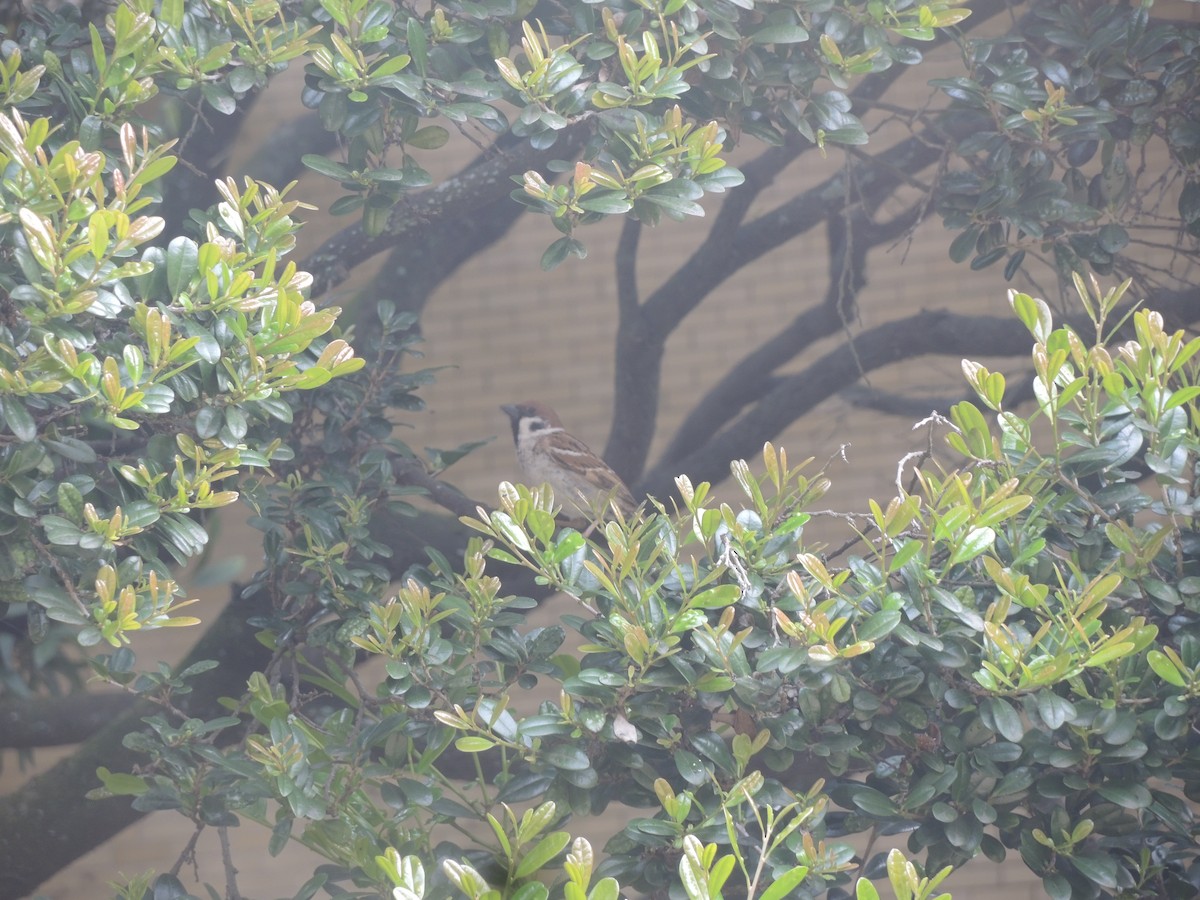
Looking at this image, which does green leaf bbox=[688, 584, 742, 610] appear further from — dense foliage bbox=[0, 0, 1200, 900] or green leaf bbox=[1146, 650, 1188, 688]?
green leaf bbox=[1146, 650, 1188, 688]

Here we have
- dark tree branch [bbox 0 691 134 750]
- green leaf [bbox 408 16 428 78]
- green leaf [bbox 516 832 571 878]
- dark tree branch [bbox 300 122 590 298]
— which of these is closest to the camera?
green leaf [bbox 516 832 571 878]

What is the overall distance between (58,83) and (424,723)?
49.1 inches

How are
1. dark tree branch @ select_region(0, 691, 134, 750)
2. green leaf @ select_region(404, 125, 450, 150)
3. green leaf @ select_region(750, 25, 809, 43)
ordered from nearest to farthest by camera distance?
green leaf @ select_region(750, 25, 809, 43) → green leaf @ select_region(404, 125, 450, 150) → dark tree branch @ select_region(0, 691, 134, 750)

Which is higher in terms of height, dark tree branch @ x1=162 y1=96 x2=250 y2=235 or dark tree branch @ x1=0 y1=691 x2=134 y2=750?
dark tree branch @ x1=162 y1=96 x2=250 y2=235

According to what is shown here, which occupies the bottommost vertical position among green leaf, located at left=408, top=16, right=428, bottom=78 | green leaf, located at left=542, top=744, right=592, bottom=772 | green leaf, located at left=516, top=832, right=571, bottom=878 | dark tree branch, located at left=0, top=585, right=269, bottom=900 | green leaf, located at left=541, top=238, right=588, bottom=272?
dark tree branch, located at left=0, top=585, right=269, bottom=900

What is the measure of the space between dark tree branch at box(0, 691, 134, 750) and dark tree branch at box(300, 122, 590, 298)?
3.95 ft

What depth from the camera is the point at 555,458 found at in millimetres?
3734

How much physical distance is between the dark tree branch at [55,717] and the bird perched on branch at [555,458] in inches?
53.3

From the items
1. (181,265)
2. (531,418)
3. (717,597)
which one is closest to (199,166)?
(531,418)

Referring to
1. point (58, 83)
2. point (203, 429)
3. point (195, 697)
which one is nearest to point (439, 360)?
point (195, 697)

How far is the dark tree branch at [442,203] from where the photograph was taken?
2.74 meters

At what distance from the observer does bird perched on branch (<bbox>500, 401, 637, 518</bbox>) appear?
3611mm

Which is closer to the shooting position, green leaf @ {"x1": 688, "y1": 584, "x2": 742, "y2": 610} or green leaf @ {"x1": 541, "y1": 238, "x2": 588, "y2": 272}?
green leaf @ {"x1": 688, "y1": 584, "x2": 742, "y2": 610}

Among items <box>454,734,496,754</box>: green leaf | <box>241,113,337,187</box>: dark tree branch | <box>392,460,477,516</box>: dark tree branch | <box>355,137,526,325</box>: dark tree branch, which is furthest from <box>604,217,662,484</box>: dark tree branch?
<box>454,734,496,754</box>: green leaf
